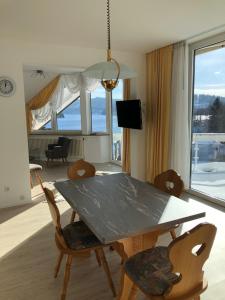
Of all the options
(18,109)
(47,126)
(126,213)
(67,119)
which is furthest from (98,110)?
(126,213)

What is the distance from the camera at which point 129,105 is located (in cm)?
464

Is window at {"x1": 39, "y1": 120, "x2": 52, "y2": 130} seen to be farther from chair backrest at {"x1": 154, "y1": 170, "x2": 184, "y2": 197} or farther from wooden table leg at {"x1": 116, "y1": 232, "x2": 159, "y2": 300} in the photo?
wooden table leg at {"x1": 116, "y1": 232, "x2": 159, "y2": 300}

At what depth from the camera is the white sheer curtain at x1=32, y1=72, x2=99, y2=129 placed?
6.73 m

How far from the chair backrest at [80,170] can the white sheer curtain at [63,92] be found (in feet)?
12.1

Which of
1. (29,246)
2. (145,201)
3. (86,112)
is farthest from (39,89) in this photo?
(145,201)

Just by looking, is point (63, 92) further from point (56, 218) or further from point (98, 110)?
point (56, 218)

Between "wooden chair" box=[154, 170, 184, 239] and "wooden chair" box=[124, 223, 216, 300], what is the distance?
80 cm

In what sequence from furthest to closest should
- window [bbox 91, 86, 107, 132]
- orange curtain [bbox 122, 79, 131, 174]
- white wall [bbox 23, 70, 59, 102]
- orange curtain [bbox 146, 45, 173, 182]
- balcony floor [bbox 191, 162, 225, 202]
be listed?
window [bbox 91, 86, 107, 132] < white wall [bbox 23, 70, 59, 102] < orange curtain [bbox 122, 79, 131, 174] < orange curtain [bbox 146, 45, 173, 182] < balcony floor [bbox 191, 162, 225, 202]

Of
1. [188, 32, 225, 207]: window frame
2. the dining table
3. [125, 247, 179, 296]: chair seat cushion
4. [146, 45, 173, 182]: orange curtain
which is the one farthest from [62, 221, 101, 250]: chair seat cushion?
[146, 45, 173, 182]: orange curtain

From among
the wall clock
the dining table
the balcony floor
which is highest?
the wall clock

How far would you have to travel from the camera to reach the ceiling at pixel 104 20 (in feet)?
8.55

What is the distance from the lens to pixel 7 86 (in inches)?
146

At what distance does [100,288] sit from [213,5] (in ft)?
9.67

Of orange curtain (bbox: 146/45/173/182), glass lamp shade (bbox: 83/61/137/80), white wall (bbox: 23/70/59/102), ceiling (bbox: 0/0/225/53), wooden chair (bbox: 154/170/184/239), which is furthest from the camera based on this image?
white wall (bbox: 23/70/59/102)
